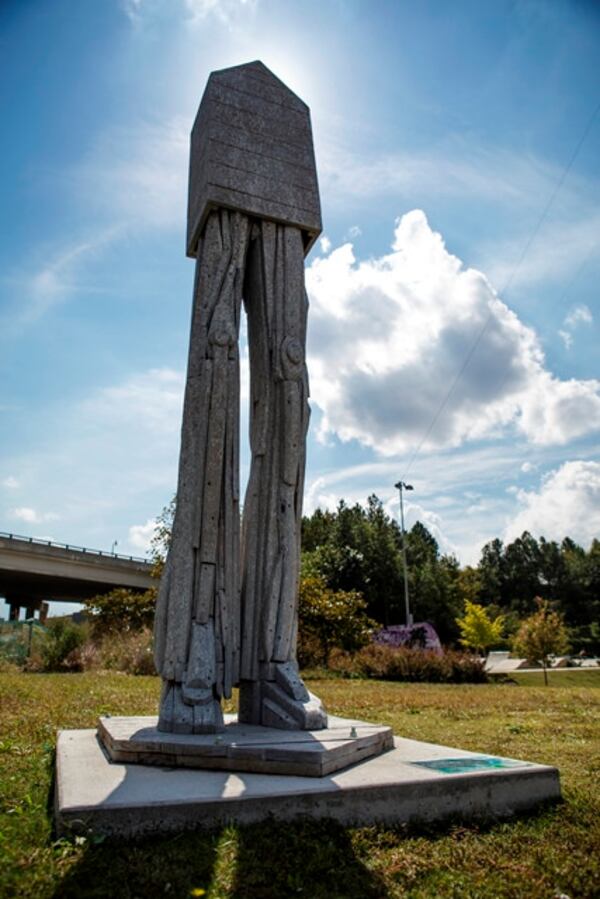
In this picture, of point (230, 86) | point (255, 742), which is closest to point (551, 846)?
point (255, 742)

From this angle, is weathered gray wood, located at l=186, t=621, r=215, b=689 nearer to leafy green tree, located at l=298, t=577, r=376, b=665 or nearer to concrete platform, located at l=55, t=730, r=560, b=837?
concrete platform, located at l=55, t=730, r=560, b=837

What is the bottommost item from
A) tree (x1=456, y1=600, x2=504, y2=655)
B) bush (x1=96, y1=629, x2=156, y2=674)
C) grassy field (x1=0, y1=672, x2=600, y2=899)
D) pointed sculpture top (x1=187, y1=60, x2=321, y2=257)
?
grassy field (x1=0, y1=672, x2=600, y2=899)

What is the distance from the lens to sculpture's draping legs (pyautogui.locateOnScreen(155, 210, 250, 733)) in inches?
201

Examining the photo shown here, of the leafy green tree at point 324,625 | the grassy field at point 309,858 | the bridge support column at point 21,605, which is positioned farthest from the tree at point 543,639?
the bridge support column at point 21,605

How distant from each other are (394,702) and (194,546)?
6456 mm

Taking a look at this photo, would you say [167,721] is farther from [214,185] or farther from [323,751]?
[214,185]

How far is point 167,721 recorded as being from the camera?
4750mm

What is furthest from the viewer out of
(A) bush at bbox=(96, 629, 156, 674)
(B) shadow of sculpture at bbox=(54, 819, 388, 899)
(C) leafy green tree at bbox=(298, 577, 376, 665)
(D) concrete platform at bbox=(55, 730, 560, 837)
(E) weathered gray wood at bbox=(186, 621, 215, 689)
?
(C) leafy green tree at bbox=(298, 577, 376, 665)

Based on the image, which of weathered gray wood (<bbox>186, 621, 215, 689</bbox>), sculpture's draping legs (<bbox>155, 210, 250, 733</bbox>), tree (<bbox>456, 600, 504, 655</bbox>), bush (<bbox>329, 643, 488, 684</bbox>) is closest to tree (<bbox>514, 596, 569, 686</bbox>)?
bush (<bbox>329, 643, 488, 684</bbox>)

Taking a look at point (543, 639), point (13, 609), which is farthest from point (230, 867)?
point (13, 609)

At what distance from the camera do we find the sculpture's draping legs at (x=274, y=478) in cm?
549

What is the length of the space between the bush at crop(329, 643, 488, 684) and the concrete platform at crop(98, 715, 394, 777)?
13.2 meters

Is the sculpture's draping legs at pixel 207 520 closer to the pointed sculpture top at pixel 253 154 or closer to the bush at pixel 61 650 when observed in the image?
the pointed sculpture top at pixel 253 154

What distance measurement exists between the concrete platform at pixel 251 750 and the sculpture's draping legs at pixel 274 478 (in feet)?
2.01
